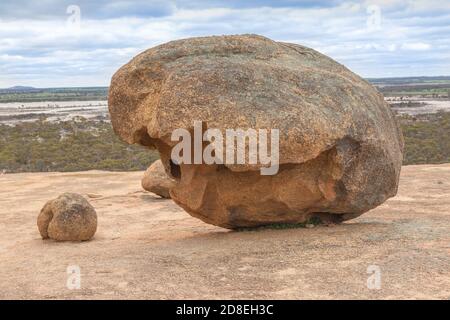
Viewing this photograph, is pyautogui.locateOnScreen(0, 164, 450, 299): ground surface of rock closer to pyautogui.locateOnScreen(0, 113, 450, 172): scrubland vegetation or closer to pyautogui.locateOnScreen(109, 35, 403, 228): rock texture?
pyautogui.locateOnScreen(109, 35, 403, 228): rock texture

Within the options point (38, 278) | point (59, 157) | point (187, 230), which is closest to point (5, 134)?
point (59, 157)

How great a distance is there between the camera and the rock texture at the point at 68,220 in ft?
44.7

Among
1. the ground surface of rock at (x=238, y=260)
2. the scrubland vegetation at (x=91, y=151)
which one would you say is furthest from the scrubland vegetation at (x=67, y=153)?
the ground surface of rock at (x=238, y=260)

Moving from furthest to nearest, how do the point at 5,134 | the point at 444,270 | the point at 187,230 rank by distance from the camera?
the point at 5,134 → the point at 187,230 → the point at 444,270

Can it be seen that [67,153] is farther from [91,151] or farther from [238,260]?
[238,260]

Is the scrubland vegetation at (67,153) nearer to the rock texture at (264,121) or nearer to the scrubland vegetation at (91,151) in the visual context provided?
the scrubland vegetation at (91,151)

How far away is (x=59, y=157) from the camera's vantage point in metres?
39.9

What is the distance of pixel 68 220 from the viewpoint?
1361 cm

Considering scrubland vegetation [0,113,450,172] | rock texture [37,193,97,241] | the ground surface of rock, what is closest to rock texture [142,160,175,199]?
the ground surface of rock

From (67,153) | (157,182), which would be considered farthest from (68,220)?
(67,153)

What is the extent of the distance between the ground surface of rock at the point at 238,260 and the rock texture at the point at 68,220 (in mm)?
258

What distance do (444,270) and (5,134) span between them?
49.6 meters

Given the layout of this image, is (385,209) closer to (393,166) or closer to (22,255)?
(393,166)

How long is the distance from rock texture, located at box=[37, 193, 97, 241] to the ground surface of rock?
0.26 meters
